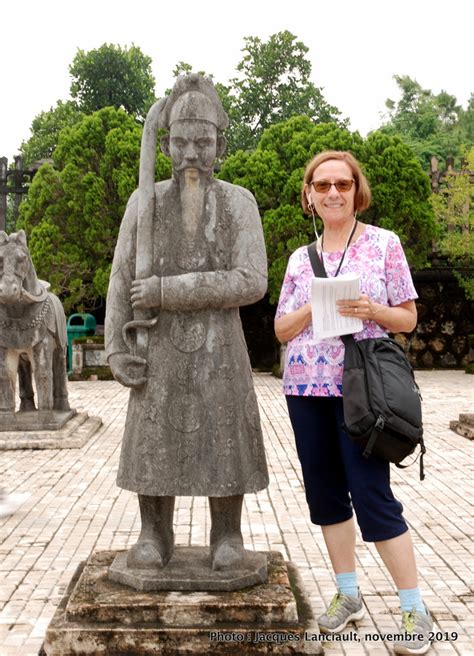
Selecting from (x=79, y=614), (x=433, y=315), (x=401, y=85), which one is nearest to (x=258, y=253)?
(x=79, y=614)

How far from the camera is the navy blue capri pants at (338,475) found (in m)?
3.39

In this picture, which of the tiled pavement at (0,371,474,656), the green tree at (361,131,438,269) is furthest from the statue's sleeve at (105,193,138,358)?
the green tree at (361,131,438,269)

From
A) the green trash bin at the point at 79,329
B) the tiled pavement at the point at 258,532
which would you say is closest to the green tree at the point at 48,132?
the green trash bin at the point at 79,329

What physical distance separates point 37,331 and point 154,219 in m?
5.68

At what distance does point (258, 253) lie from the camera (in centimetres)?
370

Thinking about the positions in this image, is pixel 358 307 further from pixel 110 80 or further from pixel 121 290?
pixel 110 80

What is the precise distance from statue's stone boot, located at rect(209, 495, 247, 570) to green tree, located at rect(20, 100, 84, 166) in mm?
22421

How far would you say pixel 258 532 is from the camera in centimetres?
550

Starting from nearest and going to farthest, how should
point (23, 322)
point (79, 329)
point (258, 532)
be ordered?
1. point (258, 532)
2. point (23, 322)
3. point (79, 329)

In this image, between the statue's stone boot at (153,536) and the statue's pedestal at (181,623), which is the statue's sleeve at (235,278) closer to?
the statue's stone boot at (153,536)

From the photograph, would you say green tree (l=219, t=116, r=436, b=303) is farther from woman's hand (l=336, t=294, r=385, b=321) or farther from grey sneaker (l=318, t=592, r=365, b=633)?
woman's hand (l=336, t=294, r=385, b=321)

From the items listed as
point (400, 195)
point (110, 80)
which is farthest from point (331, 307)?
point (110, 80)

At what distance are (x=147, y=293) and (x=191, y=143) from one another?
729 millimetres

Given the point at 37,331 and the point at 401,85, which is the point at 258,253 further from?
the point at 401,85
